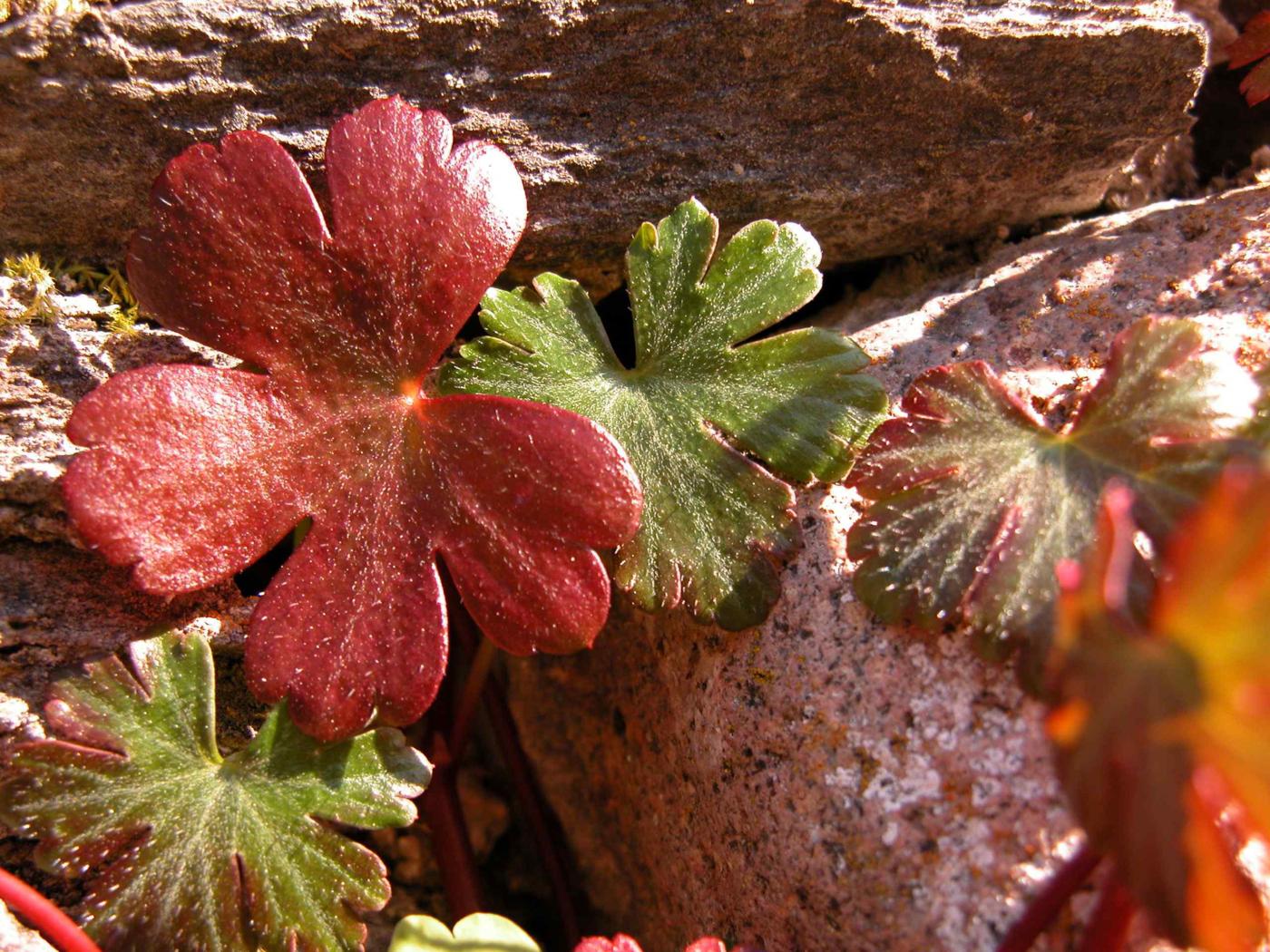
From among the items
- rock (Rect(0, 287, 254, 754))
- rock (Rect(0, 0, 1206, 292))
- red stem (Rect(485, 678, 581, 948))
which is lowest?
red stem (Rect(485, 678, 581, 948))

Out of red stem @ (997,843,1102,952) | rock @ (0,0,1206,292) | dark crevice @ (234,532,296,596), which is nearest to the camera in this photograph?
red stem @ (997,843,1102,952)

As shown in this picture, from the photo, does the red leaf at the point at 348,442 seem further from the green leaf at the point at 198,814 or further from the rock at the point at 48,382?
the rock at the point at 48,382

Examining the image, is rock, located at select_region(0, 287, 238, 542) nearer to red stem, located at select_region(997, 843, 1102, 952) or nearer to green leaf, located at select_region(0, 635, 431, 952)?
green leaf, located at select_region(0, 635, 431, 952)

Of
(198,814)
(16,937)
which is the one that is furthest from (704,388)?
(16,937)

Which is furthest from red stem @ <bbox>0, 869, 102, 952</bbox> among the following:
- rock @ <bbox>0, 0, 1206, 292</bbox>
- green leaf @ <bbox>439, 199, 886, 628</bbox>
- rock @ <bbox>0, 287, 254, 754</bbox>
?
rock @ <bbox>0, 0, 1206, 292</bbox>

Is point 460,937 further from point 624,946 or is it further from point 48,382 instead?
point 48,382

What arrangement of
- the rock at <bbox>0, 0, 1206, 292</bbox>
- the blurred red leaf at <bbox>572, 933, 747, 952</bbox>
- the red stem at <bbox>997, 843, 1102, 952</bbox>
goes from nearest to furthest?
the red stem at <bbox>997, 843, 1102, 952</bbox>, the blurred red leaf at <bbox>572, 933, 747, 952</bbox>, the rock at <bbox>0, 0, 1206, 292</bbox>

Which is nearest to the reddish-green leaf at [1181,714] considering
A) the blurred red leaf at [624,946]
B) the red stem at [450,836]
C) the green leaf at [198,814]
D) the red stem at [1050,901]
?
the red stem at [1050,901]

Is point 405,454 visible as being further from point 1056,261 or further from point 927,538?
point 1056,261
